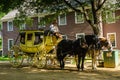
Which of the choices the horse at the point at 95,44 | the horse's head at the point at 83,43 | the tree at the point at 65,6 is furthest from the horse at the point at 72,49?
the tree at the point at 65,6

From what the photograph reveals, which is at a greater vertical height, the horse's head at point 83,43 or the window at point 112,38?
the window at point 112,38

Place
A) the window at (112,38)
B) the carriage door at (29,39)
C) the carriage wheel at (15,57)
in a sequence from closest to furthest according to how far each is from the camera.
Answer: the carriage door at (29,39)
the carriage wheel at (15,57)
the window at (112,38)

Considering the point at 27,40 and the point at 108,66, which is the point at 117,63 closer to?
the point at 108,66

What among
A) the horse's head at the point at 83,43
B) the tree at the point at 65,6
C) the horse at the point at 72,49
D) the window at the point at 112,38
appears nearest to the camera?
the horse's head at the point at 83,43

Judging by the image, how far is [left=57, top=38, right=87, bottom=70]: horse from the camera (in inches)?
728

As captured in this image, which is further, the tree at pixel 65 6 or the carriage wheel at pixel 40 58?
the tree at pixel 65 6

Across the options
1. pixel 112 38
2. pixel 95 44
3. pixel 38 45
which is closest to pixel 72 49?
pixel 95 44

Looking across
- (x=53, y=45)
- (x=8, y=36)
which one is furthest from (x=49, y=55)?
(x=8, y=36)

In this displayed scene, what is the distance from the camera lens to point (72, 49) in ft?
62.3

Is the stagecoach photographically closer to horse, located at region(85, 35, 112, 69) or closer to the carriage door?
the carriage door

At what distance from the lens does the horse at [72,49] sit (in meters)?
18.5

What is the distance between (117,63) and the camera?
21.0m

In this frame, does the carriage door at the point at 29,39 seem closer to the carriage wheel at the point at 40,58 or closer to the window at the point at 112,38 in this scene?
the carriage wheel at the point at 40,58

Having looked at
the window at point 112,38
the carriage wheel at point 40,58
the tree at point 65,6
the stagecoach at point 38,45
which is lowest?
the carriage wheel at point 40,58
